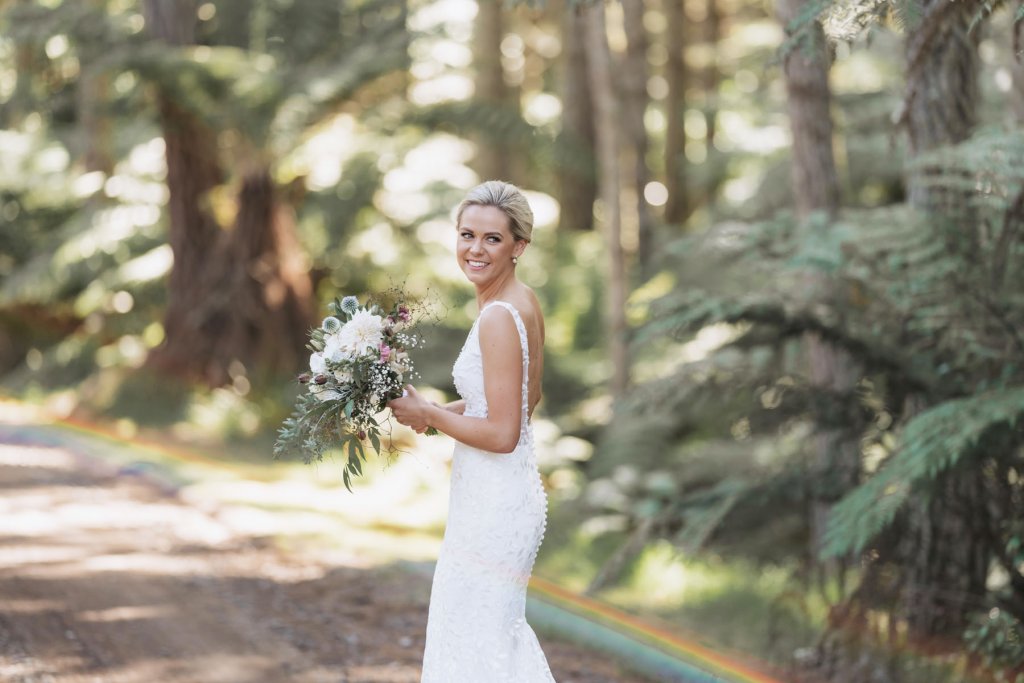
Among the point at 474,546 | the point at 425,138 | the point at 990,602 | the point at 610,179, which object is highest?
the point at 425,138

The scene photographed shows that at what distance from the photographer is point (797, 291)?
6875mm

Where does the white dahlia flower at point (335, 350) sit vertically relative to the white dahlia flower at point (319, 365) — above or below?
above

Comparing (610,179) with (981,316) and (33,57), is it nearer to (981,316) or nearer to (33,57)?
(981,316)

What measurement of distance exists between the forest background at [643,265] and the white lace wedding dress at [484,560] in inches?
22.7

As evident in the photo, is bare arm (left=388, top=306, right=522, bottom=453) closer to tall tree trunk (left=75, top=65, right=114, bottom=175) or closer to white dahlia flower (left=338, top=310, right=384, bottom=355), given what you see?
white dahlia flower (left=338, top=310, right=384, bottom=355)

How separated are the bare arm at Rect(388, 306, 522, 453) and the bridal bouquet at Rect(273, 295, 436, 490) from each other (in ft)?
0.37

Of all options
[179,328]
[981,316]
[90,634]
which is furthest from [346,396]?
[179,328]

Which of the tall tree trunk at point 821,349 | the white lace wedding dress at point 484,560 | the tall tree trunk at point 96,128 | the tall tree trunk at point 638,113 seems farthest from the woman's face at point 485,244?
the tall tree trunk at point 96,128

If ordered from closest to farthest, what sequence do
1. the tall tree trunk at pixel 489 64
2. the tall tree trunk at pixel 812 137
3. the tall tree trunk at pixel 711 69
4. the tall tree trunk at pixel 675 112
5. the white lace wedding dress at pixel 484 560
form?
the white lace wedding dress at pixel 484 560, the tall tree trunk at pixel 812 137, the tall tree trunk at pixel 489 64, the tall tree trunk at pixel 711 69, the tall tree trunk at pixel 675 112

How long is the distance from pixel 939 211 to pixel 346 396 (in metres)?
3.93

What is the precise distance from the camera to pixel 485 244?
3605mm

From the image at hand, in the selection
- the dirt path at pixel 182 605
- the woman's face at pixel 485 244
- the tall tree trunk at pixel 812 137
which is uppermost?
the tall tree trunk at pixel 812 137

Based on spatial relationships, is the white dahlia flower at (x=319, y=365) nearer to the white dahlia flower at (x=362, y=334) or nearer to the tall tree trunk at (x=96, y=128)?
the white dahlia flower at (x=362, y=334)

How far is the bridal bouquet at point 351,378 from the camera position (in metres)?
3.51
